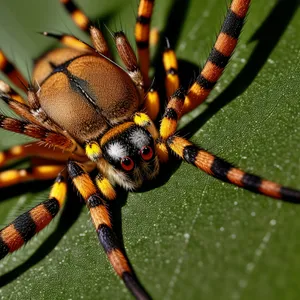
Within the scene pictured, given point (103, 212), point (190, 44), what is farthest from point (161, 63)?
point (103, 212)

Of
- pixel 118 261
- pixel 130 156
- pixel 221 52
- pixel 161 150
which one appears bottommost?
pixel 118 261

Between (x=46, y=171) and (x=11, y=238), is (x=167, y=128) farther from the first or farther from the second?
(x=11, y=238)

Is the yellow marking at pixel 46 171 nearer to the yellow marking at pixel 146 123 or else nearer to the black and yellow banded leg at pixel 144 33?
the yellow marking at pixel 146 123

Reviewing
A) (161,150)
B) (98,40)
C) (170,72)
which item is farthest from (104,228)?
(98,40)

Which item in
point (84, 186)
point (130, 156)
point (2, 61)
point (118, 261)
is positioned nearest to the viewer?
point (118, 261)

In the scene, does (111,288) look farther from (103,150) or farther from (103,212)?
(103,150)
